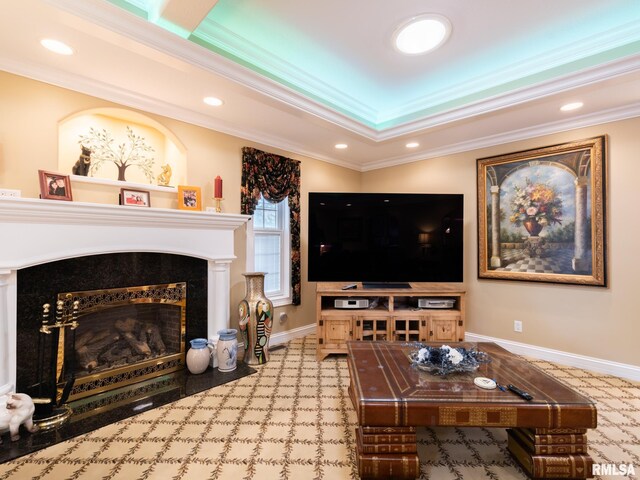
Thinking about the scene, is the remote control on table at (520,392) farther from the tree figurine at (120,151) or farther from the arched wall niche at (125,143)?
the tree figurine at (120,151)

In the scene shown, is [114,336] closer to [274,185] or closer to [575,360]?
[274,185]

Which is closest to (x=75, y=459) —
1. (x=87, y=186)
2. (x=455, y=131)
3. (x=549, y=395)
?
(x=87, y=186)

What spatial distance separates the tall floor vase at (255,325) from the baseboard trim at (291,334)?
530 mm

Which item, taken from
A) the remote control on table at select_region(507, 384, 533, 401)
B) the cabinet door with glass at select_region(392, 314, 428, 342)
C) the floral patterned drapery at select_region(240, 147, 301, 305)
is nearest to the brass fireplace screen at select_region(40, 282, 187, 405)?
the floral patterned drapery at select_region(240, 147, 301, 305)

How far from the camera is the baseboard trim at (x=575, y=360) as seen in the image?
2.75m

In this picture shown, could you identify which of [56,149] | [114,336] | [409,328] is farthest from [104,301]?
[409,328]

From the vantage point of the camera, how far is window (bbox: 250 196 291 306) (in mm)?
3668

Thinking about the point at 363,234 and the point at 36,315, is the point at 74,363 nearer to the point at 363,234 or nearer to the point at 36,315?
the point at 36,315

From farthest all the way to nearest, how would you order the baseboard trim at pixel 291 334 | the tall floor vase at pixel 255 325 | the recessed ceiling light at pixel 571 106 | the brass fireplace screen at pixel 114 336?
1. the baseboard trim at pixel 291 334
2. the tall floor vase at pixel 255 325
3. the recessed ceiling light at pixel 571 106
4. the brass fireplace screen at pixel 114 336

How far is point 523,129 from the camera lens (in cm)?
326

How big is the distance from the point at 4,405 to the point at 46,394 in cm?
31

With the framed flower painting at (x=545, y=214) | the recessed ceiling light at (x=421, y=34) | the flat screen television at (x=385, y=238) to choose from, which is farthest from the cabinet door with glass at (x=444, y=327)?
the recessed ceiling light at (x=421, y=34)

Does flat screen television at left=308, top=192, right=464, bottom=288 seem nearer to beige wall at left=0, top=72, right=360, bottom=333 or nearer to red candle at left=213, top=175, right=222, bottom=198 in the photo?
beige wall at left=0, top=72, right=360, bottom=333

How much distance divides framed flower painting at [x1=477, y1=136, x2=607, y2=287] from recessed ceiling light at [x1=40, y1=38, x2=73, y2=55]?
152 inches
